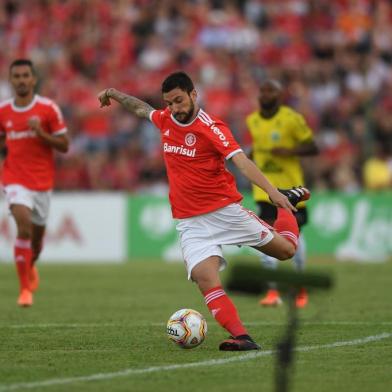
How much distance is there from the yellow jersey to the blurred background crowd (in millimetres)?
9479

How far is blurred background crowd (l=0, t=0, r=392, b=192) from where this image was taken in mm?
23438

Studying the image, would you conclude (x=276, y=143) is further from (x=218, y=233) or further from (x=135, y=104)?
(x=218, y=233)

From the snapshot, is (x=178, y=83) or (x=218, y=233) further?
(x=218, y=233)

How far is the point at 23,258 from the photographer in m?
13.3

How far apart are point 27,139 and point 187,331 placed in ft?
16.5

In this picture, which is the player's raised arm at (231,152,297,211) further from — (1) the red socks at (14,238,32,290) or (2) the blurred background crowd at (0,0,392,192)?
(2) the blurred background crowd at (0,0,392,192)

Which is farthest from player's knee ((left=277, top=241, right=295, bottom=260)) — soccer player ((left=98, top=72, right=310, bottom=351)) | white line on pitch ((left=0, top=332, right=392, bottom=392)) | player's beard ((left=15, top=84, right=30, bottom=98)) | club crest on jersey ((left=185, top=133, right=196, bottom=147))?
player's beard ((left=15, top=84, right=30, bottom=98))

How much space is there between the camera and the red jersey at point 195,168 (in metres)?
9.20

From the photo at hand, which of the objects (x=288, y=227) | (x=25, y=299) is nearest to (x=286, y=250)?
(x=288, y=227)

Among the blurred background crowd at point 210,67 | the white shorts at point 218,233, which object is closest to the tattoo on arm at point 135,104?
the white shorts at point 218,233

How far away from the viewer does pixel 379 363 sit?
8.31 metres

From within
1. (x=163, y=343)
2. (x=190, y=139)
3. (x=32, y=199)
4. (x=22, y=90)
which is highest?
(x=22, y=90)

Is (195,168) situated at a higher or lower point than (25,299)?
higher

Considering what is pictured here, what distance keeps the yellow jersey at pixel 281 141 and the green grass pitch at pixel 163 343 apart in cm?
155
